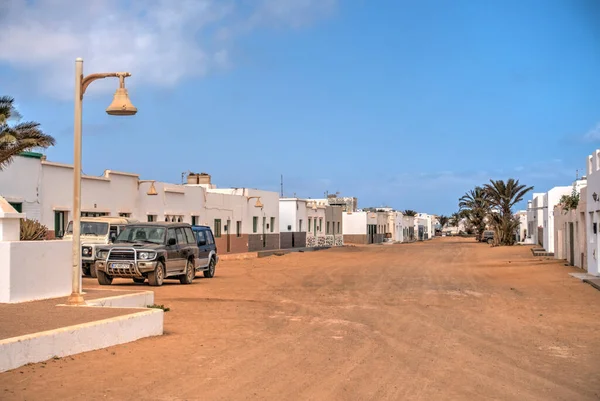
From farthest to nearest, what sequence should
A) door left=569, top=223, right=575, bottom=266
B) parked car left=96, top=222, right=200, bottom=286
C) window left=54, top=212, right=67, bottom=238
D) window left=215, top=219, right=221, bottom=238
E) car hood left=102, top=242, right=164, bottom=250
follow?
window left=215, top=219, right=221, bottom=238 < door left=569, top=223, right=575, bottom=266 < window left=54, top=212, right=67, bottom=238 < car hood left=102, top=242, right=164, bottom=250 < parked car left=96, top=222, right=200, bottom=286

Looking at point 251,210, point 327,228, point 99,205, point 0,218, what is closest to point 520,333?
point 0,218

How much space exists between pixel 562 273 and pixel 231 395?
84.3 feet

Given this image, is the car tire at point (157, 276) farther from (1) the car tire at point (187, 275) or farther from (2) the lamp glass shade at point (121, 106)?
(2) the lamp glass shade at point (121, 106)

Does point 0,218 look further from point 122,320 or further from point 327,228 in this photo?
point 327,228

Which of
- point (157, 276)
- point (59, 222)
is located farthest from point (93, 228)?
point (157, 276)

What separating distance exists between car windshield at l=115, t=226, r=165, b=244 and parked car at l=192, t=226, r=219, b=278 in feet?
9.95

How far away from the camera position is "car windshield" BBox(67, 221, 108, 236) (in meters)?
28.1

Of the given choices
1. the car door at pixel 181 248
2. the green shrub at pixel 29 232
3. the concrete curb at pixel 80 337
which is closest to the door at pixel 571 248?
the car door at pixel 181 248

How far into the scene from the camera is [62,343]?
10656 mm

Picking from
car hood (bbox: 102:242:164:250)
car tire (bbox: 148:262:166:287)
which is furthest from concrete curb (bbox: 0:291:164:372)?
car hood (bbox: 102:242:164:250)

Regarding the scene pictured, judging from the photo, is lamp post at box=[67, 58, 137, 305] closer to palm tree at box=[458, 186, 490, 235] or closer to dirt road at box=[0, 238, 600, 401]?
dirt road at box=[0, 238, 600, 401]

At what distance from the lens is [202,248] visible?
2844 cm

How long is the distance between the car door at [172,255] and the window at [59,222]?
874 centimetres

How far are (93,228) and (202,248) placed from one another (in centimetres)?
421
